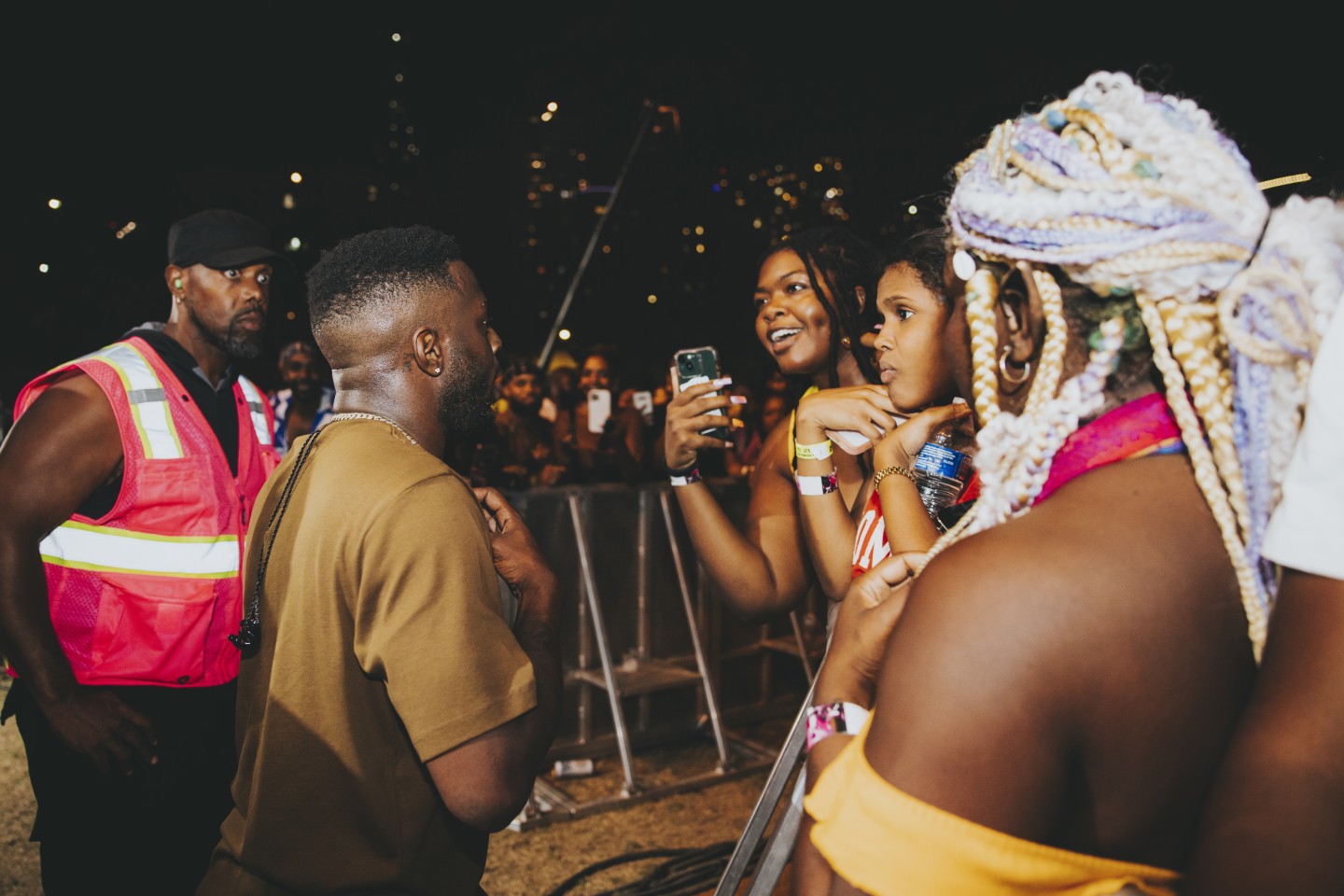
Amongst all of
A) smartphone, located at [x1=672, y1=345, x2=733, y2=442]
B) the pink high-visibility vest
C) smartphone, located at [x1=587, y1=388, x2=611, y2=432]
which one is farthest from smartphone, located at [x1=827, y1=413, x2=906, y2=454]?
smartphone, located at [x1=587, y1=388, x2=611, y2=432]

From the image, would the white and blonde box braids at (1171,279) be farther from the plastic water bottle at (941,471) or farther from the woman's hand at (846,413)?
the woman's hand at (846,413)

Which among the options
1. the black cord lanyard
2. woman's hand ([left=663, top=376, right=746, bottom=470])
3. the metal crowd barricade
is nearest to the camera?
the black cord lanyard

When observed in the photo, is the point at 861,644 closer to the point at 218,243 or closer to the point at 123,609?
the point at 123,609

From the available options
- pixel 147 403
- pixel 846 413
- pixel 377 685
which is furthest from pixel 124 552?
pixel 846 413

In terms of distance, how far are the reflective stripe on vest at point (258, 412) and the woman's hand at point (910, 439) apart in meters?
2.57

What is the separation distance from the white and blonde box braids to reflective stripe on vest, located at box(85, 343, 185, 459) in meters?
2.76

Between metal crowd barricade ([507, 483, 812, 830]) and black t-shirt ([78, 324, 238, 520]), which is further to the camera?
metal crowd barricade ([507, 483, 812, 830])

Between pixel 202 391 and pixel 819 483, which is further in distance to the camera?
pixel 202 391

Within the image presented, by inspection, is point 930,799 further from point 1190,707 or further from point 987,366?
point 987,366

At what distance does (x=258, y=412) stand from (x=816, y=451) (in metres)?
2.40

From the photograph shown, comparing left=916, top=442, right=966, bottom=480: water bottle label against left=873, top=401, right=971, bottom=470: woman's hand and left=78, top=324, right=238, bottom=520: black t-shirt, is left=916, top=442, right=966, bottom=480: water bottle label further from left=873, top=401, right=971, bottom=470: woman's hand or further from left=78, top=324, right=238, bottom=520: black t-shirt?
left=78, top=324, right=238, bottom=520: black t-shirt

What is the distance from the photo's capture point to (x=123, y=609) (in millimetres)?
2812

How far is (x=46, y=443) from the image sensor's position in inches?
106

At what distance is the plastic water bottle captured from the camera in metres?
2.12
